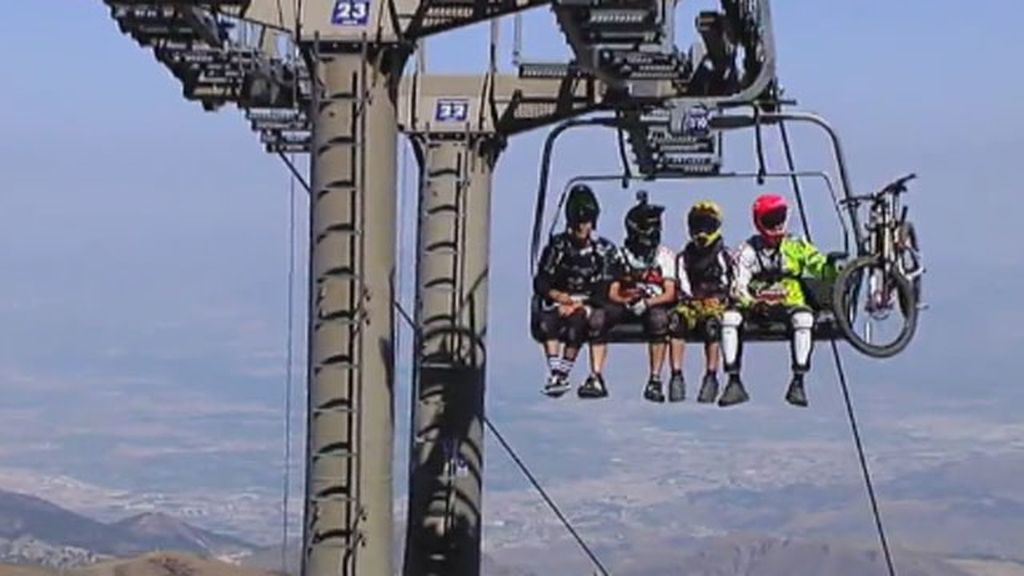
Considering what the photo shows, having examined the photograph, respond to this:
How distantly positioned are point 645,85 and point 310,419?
6.36 meters

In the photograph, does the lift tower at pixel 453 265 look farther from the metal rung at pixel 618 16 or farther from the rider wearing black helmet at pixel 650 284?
the metal rung at pixel 618 16

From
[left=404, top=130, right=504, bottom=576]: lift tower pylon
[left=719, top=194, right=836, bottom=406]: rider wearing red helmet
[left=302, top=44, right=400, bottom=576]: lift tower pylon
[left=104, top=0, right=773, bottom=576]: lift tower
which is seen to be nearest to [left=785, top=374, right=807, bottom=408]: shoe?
[left=719, top=194, right=836, bottom=406]: rider wearing red helmet

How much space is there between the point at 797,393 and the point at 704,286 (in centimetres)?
104

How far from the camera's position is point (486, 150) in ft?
83.0

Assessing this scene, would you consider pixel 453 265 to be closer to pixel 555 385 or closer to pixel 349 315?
pixel 555 385

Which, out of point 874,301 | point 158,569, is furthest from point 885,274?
point 158,569

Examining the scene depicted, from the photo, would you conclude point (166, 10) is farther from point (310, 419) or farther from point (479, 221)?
point (479, 221)

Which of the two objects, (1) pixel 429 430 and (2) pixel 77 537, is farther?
(2) pixel 77 537

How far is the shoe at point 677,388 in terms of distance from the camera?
2148 cm

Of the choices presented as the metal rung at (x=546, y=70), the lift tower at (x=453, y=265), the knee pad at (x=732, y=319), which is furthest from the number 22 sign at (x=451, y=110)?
the knee pad at (x=732, y=319)

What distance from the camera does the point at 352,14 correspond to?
1812 centimetres

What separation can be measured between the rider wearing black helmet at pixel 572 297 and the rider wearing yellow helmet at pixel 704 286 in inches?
22.6

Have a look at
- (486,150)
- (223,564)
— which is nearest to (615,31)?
(486,150)

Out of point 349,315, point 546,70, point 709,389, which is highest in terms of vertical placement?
point 546,70
